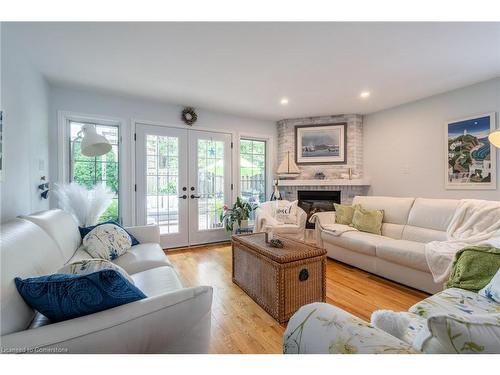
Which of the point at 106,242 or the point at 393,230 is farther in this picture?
the point at 393,230

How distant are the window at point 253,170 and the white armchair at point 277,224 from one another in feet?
2.61

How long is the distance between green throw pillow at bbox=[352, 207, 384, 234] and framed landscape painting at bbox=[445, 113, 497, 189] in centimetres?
112

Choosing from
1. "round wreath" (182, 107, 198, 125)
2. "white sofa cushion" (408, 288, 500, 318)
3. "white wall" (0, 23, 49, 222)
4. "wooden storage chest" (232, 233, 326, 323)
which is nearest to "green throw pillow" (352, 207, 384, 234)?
"wooden storage chest" (232, 233, 326, 323)

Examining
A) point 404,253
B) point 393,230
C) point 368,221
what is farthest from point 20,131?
point 393,230

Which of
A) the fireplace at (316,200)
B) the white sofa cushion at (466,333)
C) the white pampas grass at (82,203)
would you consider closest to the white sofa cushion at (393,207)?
the fireplace at (316,200)

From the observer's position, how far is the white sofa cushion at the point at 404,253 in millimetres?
2260

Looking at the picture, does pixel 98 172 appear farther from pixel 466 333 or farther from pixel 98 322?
pixel 466 333

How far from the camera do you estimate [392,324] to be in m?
0.96

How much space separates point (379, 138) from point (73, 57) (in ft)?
14.7

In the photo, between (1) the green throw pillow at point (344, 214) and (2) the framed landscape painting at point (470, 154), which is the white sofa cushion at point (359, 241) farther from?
(2) the framed landscape painting at point (470, 154)

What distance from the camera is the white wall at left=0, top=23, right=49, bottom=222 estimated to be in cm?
Answer: 175

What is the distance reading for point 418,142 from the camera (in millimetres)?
3621

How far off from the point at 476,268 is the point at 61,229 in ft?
9.84
